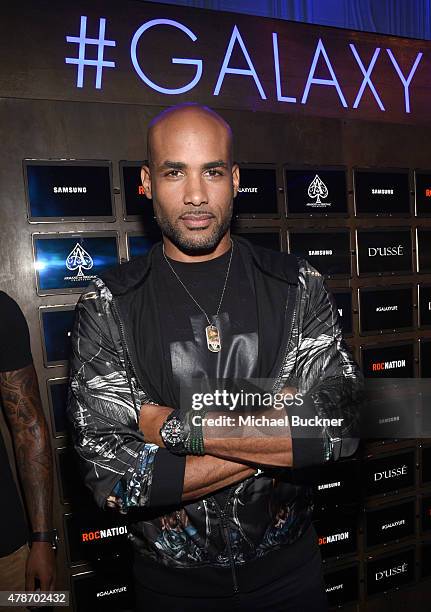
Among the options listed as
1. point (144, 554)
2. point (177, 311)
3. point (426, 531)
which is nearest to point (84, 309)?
point (177, 311)

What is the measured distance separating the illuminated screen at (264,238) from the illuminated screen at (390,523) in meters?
2.10

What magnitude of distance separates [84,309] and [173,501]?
0.79 m

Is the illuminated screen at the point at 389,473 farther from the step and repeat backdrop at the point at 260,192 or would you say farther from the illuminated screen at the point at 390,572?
the illuminated screen at the point at 390,572

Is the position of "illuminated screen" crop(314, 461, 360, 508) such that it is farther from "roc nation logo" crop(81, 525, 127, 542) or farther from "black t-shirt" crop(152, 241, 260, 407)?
"black t-shirt" crop(152, 241, 260, 407)

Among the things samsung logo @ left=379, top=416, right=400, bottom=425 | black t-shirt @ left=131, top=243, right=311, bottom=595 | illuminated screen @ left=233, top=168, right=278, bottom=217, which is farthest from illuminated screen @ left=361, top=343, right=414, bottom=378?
black t-shirt @ left=131, top=243, right=311, bottom=595

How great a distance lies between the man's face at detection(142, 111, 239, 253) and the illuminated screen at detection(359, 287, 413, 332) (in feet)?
6.66

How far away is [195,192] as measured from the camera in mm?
2004

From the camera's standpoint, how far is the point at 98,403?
6.20 feet

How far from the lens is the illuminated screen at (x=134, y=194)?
10.5ft

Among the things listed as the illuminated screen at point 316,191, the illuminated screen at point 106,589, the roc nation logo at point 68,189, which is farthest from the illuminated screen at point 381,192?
the illuminated screen at point 106,589

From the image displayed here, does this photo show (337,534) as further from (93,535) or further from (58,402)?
(58,402)

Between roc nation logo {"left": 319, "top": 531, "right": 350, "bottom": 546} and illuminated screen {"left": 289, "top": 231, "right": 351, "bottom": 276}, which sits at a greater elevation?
illuminated screen {"left": 289, "top": 231, "right": 351, "bottom": 276}

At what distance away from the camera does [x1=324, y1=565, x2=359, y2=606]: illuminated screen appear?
3707 millimetres

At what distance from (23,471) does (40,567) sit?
1.51 ft
